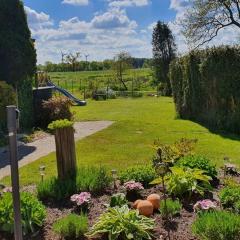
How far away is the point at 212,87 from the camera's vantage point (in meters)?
17.2

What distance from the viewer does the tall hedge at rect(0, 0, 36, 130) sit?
15.1m

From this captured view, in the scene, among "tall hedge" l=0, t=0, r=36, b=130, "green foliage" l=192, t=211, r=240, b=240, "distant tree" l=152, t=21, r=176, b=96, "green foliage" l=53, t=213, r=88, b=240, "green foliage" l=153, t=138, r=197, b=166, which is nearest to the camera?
"green foliage" l=192, t=211, r=240, b=240

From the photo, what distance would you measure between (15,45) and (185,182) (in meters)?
11.0

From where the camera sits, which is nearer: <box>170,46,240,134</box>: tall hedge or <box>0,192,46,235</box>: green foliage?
<box>0,192,46,235</box>: green foliage

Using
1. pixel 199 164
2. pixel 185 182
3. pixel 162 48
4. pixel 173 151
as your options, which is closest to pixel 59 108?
pixel 199 164

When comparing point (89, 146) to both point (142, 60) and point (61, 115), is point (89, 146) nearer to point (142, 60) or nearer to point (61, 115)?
point (61, 115)

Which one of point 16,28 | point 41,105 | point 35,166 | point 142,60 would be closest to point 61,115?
point 41,105

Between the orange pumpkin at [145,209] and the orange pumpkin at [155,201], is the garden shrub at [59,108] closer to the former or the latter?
the orange pumpkin at [155,201]

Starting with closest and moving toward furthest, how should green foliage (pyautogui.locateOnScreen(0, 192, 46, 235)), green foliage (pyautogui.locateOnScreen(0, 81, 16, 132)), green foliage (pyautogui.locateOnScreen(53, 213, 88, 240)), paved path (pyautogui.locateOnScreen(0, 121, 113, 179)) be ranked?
green foliage (pyautogui.locateOnScreen(53, 213, 88, 240)), green foliage (pyautogui.locateOnScreen(0, 192, 46, 235)), paved path (pyautogui.locateOnScreen(0, 121, 113, 179)), green foliage (pyautogui.locateOnScreen(0, 81, 16, 132))

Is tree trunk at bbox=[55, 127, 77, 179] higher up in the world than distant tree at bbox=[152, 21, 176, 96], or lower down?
lower down

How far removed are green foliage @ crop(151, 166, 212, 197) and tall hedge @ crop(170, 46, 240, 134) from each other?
10.2m

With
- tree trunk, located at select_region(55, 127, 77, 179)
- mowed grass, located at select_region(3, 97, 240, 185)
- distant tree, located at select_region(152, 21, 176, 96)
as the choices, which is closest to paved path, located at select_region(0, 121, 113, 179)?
mowed grass, located at select_region(3, 97, 240, 185)

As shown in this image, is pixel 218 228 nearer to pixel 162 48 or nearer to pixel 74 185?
pixel 74 185

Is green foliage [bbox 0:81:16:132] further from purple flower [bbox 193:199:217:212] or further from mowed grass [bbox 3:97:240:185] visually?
purple flower [bbox 193:199:217:212]
